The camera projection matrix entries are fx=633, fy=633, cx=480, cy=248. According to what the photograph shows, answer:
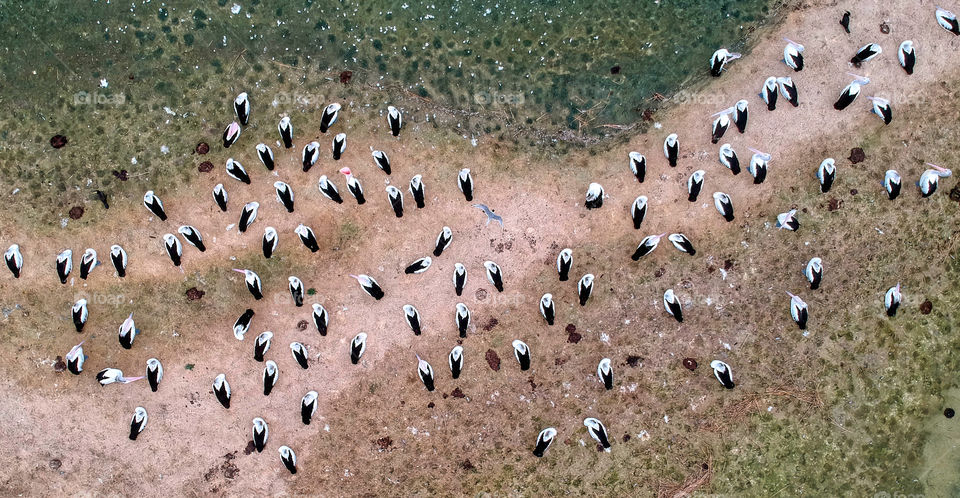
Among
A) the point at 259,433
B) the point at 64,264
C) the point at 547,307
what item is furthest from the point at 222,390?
the point at 547,307

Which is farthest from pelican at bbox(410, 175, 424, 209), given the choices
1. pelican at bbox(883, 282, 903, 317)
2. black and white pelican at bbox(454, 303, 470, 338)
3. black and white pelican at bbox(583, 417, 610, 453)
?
pelican at bbox(883, 282, 903, 317)

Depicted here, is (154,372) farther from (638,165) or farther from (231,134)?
(638,165)

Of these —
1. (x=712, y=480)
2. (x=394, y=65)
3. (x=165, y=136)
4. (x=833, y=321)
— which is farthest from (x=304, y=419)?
(x=833, y=321)

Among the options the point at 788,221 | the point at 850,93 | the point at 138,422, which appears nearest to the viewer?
the point at 850,93

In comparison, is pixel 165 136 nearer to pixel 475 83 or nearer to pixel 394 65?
pixel 394 65

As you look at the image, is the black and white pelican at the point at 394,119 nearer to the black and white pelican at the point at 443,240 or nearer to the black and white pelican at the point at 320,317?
the black and white pelican at the point at 443,240

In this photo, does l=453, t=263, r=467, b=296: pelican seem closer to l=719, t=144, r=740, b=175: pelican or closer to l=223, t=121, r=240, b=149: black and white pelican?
l=223, t=121, r=240, b=149: black and white pelican
